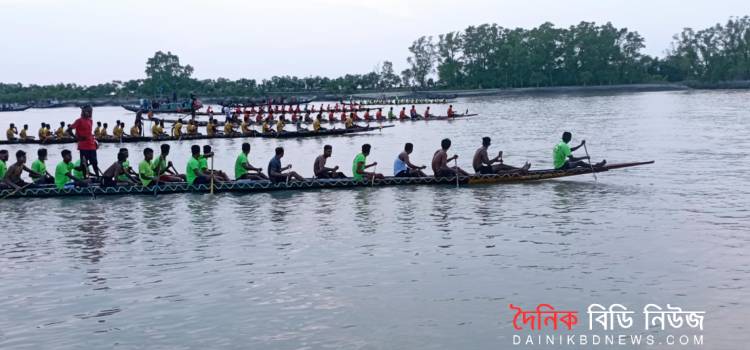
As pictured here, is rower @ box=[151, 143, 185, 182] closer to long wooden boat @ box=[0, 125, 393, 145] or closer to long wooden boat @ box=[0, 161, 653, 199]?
long wooden boat @ box=[0, 161, 653, 199]

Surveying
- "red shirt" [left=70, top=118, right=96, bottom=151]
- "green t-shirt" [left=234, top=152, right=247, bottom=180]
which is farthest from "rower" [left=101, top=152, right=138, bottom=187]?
"green t-shirt" [left=234, top=152, right=247, bottom=180]

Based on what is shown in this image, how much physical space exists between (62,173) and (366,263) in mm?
11093

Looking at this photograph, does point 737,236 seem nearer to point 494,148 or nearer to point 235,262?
point 235,262

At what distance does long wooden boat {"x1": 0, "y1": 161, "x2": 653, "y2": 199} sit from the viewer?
21375 millimetres

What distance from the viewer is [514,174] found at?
22328 mm

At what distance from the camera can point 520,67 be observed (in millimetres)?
143375

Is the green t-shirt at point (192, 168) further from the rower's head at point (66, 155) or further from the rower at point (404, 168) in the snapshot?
the rower at point (404, 168)

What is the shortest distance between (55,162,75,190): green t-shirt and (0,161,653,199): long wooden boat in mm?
189

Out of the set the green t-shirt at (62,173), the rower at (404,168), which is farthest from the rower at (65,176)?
the rower at (404,168)

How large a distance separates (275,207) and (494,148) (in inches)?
832

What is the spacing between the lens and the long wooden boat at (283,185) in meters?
21.4

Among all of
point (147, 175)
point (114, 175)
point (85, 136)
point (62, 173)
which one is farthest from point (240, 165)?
point (62, 173)

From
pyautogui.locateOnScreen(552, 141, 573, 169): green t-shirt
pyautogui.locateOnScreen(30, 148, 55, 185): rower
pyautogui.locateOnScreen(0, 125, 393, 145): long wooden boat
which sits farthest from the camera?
pyautogui.locateOnScreen(0, 125, 393, 145): long wooden boat

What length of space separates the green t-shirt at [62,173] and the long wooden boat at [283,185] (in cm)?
19
